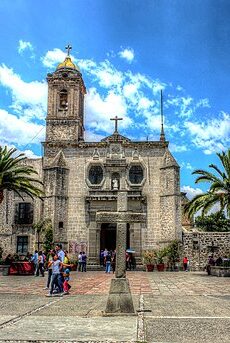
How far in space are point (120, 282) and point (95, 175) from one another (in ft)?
75.5

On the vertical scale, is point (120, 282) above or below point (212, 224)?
below

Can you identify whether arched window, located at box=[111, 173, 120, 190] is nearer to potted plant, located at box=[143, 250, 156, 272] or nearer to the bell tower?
the bell tower

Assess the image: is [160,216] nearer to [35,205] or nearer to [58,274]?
[35,205]

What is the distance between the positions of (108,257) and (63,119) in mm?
13219

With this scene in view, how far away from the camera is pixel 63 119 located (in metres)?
33.2

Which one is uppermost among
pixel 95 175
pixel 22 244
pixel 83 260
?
pixel 95 175

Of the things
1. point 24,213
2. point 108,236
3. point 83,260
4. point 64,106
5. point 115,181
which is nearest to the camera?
point 83,260

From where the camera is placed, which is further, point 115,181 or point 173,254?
point 115,181

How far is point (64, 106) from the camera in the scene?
111ft

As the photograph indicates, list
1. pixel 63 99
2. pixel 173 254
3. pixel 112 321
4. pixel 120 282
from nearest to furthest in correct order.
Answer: pixel 112 321
pixel 120 282
pixel 173 254
pixel 63 99

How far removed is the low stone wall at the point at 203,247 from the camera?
94.8 ft

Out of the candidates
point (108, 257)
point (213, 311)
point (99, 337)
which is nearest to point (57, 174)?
point (108, 257)

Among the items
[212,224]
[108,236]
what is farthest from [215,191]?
[212,224]

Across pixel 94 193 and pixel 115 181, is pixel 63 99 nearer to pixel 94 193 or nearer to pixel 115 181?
pixel 115 181
